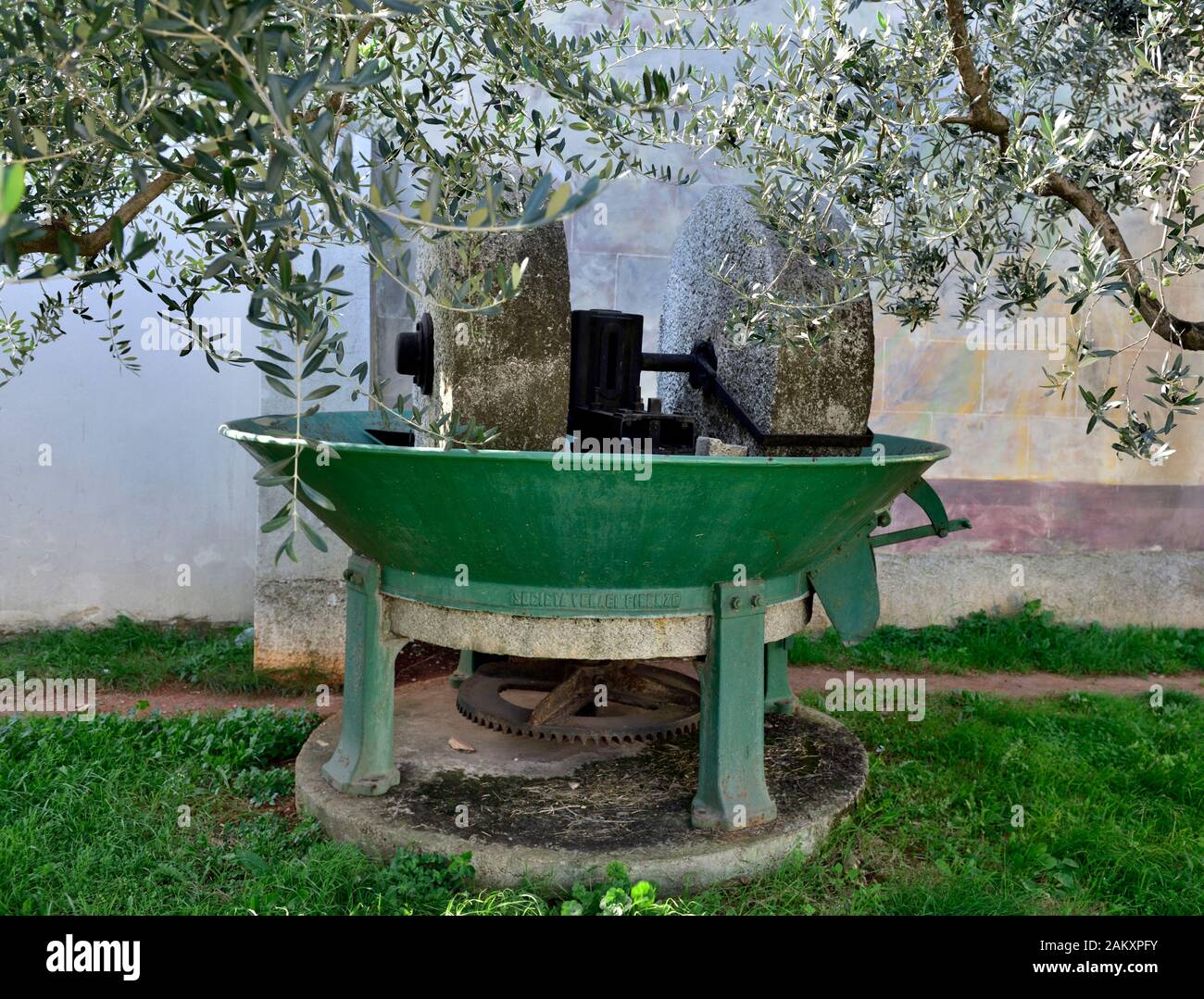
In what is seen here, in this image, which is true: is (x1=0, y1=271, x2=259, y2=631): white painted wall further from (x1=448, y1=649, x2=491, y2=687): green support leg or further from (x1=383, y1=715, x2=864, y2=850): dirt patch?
(x1=383, y1=715, x2=864, y2=850): dirt patch

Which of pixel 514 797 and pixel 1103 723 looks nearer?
pixel 514 797

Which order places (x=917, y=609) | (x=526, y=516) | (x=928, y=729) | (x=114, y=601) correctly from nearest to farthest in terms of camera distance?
(x=526, y=516) → (x=928, y=729) → (x=114, y=601) → (x=917, y=609)

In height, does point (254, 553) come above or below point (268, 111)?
below

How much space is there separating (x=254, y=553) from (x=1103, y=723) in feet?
13.1

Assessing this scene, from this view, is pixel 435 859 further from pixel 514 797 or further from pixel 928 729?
pixel 928 729

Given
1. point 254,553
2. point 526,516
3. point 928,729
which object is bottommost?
point 928,729

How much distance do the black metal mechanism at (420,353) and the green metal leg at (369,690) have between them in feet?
1.82

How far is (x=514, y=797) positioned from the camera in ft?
9.35

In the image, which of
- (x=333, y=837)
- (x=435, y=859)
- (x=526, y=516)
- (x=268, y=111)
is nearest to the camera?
(x=268, y=111)

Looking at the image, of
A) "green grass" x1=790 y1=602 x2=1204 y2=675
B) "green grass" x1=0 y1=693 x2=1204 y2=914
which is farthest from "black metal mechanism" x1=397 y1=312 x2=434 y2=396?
"green grass" x1=790 y1=602 x2=1204 y2=675

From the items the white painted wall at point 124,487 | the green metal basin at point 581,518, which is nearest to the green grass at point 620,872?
the green metal basin at point 581,518

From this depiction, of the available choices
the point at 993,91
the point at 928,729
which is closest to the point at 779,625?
the point at 928,729

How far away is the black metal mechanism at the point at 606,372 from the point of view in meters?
2.90

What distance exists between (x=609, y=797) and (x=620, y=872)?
43 centimetres
